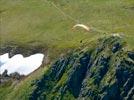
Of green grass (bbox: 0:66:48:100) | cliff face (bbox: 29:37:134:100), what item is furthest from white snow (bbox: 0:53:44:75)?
cliff face (bbox: 29:37:134:100)

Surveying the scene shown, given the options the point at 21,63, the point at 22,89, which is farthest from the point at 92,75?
the point at 21,63

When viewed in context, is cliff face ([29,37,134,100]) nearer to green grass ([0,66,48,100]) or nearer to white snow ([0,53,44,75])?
green grass ([0,66,48,100])

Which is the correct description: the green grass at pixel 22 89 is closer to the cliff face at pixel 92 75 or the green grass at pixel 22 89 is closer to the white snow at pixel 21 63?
the cliff face at pixel 92 75

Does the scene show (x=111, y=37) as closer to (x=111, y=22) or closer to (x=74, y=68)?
(x=74, y=68)

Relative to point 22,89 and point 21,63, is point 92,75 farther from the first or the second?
point 21,63

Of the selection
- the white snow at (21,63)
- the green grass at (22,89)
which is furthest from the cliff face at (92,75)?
the white snow at (21,63)
